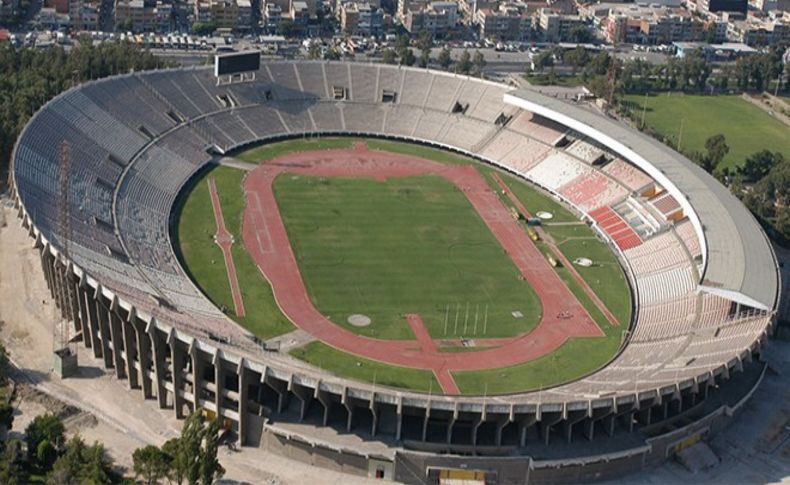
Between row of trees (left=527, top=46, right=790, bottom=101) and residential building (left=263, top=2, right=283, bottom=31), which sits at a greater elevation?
residential building (left=263, top=2, right=283, bottom=31)

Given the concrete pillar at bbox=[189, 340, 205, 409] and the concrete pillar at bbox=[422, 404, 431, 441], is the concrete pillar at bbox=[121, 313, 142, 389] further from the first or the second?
the concrete pillar at bbox=[422, 404, 431, 441]

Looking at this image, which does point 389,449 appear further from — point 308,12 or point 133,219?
point 308,12

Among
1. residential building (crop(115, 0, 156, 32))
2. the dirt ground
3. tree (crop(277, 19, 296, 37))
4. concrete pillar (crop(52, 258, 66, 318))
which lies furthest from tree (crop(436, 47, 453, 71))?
concrete pillar (crop(52, 258, 66, 318))

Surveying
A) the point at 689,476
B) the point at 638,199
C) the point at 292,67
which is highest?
the point at 292,67

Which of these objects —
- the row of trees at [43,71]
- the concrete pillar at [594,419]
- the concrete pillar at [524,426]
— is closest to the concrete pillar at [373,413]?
the concrete pillar at [524,426]

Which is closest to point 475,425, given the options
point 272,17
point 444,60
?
point 444,60

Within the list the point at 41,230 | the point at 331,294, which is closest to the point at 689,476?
the point at 331,294
